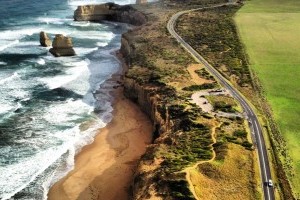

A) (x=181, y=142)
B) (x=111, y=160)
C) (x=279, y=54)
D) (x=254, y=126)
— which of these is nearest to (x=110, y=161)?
(x=111, y=160)

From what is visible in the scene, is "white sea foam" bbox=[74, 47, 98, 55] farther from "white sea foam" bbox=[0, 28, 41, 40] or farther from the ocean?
"white sea foam" bbox=[0, 28, 41, 40]

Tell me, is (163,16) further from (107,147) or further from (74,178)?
(74,178)

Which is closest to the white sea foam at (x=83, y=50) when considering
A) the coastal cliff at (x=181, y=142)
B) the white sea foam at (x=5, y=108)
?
the coastal cliff at (x=181, y=142)

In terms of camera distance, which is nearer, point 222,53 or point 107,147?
point 107,147

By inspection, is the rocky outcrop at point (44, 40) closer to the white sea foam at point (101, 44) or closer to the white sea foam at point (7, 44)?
the white sea foam at point (7, 44)

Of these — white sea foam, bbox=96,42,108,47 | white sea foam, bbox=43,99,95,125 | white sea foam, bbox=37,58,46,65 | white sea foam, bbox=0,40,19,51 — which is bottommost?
white sea foam, bbox=43,99,95,125

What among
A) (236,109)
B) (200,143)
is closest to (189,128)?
(200,143)

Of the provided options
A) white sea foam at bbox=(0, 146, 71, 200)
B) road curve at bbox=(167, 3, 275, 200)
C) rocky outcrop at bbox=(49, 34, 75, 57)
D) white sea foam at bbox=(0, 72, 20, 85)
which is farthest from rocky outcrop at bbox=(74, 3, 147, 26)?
white sea foam at bbox=(0, 146, 71, 200)
